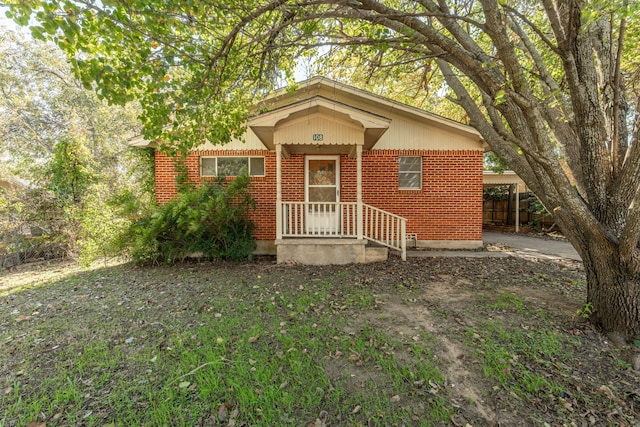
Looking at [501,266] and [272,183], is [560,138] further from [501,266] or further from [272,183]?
[272,183]

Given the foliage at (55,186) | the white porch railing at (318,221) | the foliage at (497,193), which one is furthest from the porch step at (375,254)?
the foliage at (497,193)

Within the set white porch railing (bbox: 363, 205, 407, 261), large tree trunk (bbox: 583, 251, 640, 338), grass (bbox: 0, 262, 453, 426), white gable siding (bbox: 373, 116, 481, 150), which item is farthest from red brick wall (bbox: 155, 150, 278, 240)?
large tree trunk (bbox: 583, 251, 640, 338)

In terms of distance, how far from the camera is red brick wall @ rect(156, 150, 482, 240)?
825 cm

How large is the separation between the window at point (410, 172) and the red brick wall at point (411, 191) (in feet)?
0.46

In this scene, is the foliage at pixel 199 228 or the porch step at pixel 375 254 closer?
the foliage at pixel 199 228

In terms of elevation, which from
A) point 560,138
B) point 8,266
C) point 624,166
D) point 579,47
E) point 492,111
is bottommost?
point 8,266

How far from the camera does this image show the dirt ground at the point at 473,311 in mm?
2318

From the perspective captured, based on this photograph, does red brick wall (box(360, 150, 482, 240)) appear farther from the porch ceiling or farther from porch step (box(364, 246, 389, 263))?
porch step (box(364, 246, 389, 263))

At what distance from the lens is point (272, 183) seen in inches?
325

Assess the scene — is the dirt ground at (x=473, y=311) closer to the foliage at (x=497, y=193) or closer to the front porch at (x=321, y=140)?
the front porch at (x=321, y=140)

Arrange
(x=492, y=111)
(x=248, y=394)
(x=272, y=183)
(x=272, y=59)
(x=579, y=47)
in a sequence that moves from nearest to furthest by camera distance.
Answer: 1. (x=248, y=394)
2. (x=579, y=47)
3. (x=492, y=111)
4. (x=272, y=59)
5. (x=272, y=183)

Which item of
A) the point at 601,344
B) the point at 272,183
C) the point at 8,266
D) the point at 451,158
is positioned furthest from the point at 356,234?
the point at 8,266

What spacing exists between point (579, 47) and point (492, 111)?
1.08 meters

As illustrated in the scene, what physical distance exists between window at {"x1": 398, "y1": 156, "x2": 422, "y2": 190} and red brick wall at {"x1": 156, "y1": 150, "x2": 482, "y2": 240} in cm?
14
